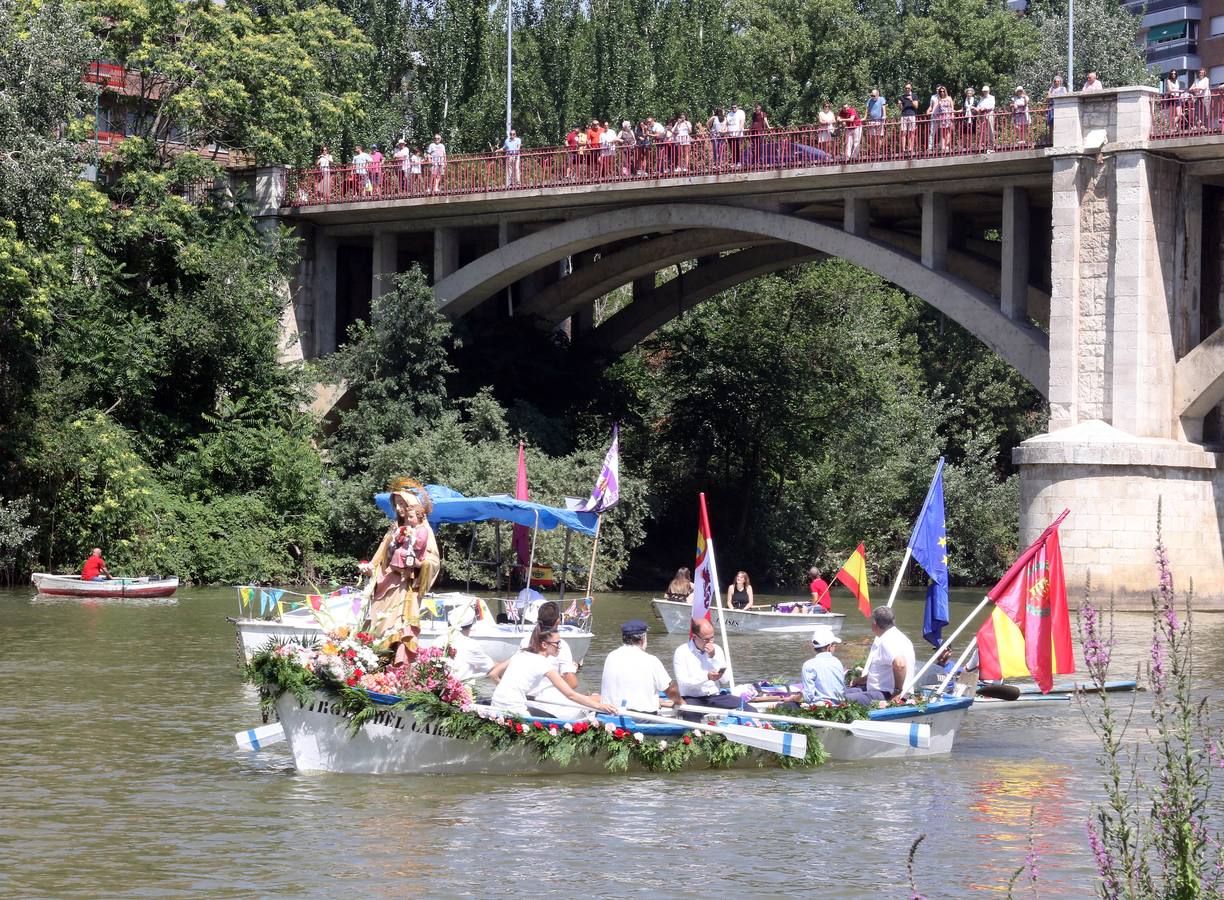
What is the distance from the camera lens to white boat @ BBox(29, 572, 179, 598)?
36156 mm

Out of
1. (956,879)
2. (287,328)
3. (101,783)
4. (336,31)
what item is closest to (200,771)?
(101,783)

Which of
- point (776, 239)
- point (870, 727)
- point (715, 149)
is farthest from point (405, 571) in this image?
point (776, 239)

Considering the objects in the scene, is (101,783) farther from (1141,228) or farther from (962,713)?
(1141,228)

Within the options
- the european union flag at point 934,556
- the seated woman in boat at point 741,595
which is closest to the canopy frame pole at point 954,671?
the european union flag at point 934,556

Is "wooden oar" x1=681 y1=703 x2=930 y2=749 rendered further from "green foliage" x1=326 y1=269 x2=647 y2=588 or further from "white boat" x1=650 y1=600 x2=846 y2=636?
"green foliage" x1=326 y1=269 x2=647 y2=588

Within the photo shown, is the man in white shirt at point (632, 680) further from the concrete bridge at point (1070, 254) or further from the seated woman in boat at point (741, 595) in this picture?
the concrete bridge at point (1070, 254)

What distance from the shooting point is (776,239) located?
42469mm

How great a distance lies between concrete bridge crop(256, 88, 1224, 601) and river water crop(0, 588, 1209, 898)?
1382 cm

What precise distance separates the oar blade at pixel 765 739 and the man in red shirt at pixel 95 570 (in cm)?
2221

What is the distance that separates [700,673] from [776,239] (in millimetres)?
25260

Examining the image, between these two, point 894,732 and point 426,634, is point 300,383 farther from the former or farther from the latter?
point 894,732

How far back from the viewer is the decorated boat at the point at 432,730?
16.3m

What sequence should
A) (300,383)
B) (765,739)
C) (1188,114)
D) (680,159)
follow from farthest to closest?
(300,383) → (680,159) → (1188,114) → (765,739)

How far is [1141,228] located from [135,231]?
22174 mm
